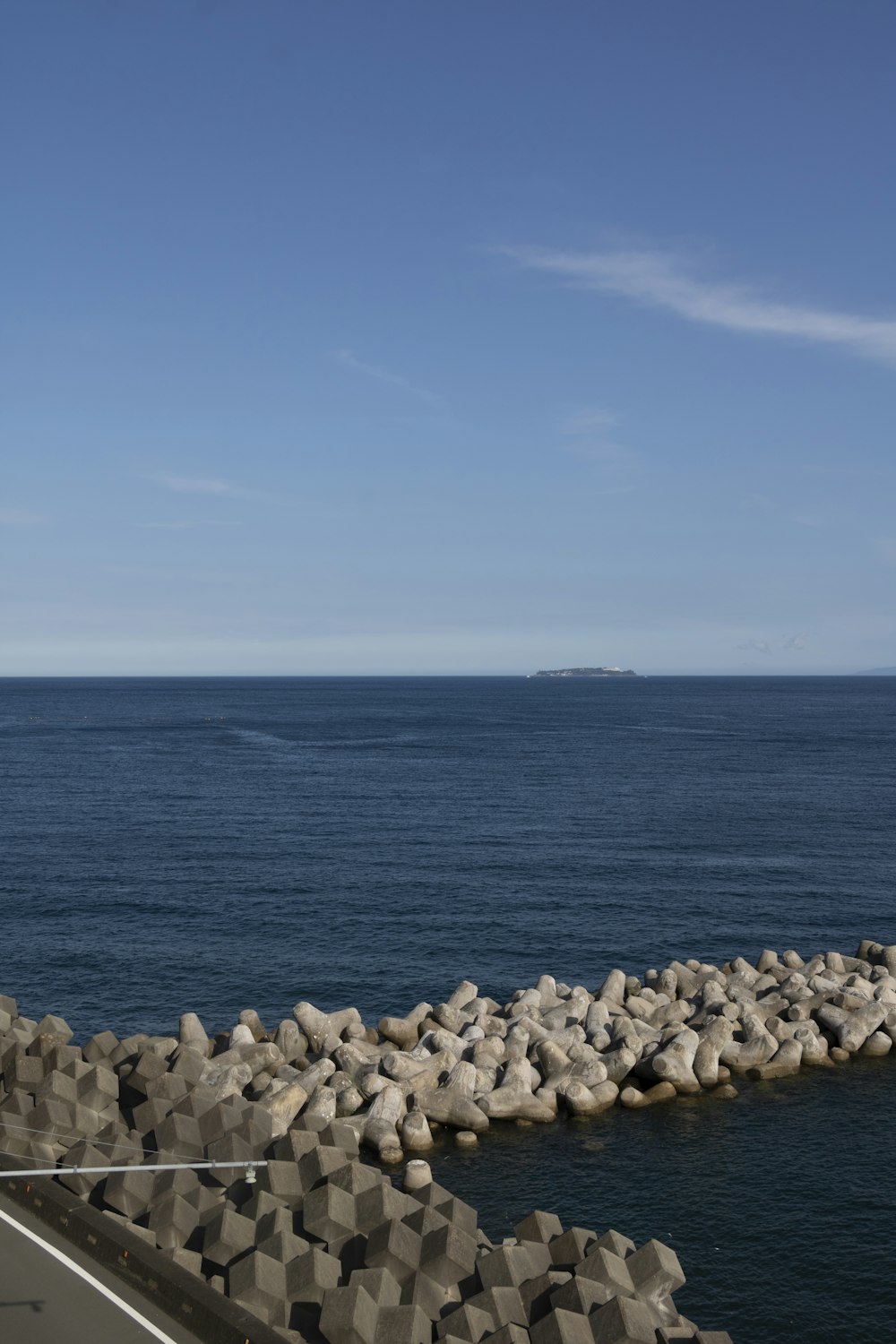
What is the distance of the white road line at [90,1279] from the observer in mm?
15016

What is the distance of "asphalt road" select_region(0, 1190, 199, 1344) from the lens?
14.8m

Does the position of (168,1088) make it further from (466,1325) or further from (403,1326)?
(466,1325)

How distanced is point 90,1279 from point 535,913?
31.9 meters

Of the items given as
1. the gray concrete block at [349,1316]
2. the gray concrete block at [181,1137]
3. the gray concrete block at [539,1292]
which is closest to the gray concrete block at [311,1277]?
the gray concrete block at [349,1316]

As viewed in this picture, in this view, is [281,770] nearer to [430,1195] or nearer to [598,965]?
[598,965]

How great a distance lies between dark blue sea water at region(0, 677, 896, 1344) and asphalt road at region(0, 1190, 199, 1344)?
9.14m

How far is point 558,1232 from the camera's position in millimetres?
18953

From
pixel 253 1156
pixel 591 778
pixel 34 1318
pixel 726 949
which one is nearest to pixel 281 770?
pixel 591 778

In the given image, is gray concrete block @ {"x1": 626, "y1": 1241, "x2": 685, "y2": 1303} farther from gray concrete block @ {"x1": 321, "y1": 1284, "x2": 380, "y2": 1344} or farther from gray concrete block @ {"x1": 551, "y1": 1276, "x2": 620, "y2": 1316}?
gray concrete block @ {"x1": 321, "y1": 1284, "x2": 380, "y2": 1344}

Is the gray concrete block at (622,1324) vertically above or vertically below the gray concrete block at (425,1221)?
below

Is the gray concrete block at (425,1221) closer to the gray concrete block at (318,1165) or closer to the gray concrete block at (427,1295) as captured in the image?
the gray concrete block at (427,1295)

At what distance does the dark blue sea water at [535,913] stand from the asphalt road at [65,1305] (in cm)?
914

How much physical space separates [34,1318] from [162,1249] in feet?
10.8

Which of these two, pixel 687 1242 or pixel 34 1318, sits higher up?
pixel 34 1318
